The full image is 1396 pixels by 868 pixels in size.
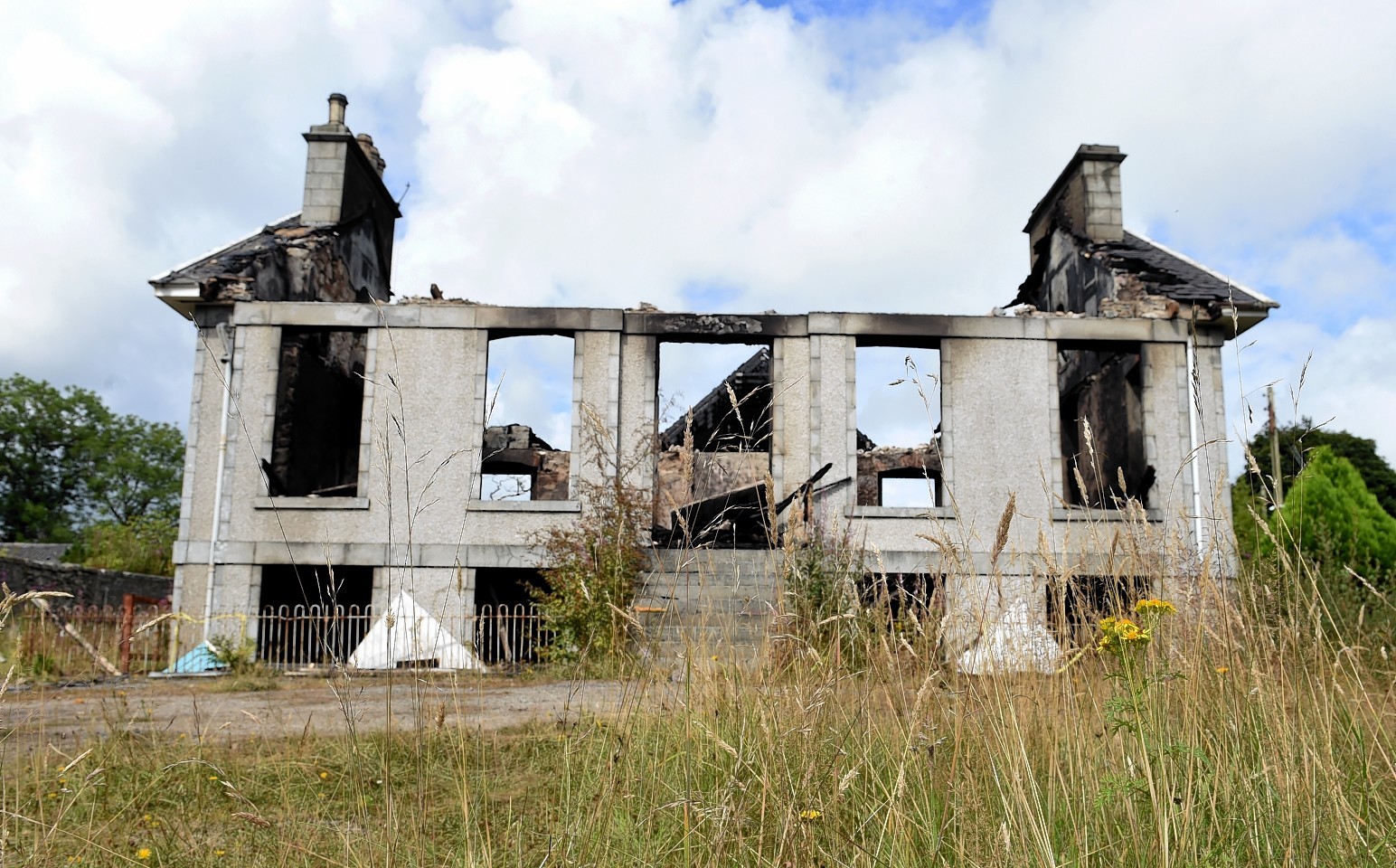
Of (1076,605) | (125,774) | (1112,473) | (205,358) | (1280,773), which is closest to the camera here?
(1280,773)

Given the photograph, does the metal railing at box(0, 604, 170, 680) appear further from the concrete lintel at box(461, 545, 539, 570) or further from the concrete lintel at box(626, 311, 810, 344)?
the concrete lintel at box(626, 311, 810, 344)

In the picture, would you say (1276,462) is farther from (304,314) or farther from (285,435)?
(285,435)

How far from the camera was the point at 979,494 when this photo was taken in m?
13.3

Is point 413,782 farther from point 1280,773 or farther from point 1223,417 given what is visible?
point 1223,417

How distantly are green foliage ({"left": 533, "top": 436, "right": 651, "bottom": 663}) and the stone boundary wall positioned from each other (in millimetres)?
8747

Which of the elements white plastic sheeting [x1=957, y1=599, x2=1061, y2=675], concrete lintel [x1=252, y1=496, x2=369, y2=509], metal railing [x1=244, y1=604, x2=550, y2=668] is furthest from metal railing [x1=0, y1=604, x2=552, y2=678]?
white plastic sheeting [x1=957, y1=599, x2=1061, y2=675]

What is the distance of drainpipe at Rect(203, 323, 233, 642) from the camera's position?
12.6 m

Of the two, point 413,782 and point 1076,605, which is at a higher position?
point 1076,605

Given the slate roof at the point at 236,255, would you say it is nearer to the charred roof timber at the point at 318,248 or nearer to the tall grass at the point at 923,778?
the charred roof timber at the point at 318,248

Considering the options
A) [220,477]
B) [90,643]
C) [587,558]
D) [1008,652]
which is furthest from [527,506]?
[1008,652]

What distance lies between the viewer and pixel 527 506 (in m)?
13.0

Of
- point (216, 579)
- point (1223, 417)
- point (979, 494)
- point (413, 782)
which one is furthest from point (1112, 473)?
point (413, 782)

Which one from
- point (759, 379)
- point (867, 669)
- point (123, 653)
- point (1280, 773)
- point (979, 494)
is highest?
point (759, 379)

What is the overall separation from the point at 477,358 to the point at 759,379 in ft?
28.1
